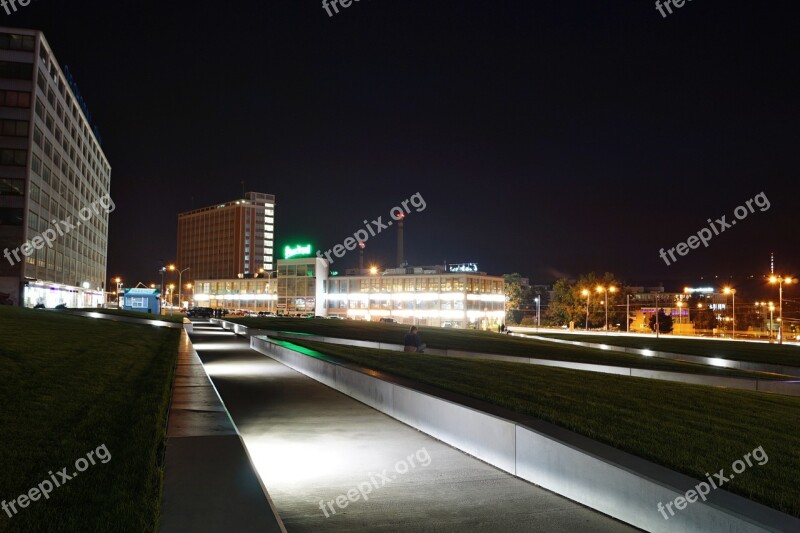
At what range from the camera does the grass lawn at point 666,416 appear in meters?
6.55

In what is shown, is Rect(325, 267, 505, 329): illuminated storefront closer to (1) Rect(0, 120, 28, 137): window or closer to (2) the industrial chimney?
(2) the industrial chimney

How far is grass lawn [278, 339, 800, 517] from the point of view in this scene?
6.55 m

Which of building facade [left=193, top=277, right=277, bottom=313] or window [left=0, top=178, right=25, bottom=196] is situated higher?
window [left=0, top=178, right=25, bottom=196]

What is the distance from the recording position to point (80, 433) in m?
7.93

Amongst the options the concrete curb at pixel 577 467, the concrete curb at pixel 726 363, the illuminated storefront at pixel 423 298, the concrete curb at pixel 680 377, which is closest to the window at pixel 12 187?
the concrete curb at pixel 680 377

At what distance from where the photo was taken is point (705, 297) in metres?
154

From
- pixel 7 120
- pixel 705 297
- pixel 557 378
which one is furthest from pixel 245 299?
pixel 557 378

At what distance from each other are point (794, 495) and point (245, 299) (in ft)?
470

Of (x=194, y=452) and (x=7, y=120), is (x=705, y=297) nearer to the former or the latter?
(x=7, y=120)

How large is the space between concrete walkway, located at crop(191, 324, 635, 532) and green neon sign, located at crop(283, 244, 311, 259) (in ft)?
370

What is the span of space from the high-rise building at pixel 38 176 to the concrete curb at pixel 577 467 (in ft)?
197

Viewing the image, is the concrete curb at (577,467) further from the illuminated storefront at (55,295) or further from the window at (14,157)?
the window at (14,157)

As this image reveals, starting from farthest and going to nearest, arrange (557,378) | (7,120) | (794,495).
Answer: (7,120)
(557,378)
(794,495)

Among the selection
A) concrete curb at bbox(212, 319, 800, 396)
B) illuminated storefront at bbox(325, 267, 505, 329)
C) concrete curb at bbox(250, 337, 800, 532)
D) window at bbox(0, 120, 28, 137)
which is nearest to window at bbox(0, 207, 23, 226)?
window at bbox(0, 120, 28, 137)
